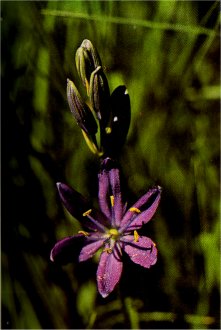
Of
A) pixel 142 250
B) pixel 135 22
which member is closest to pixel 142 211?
pixel 142 250

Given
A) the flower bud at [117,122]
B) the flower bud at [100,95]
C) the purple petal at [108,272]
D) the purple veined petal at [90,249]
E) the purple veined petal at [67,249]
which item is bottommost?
the purple petal at [108,272]

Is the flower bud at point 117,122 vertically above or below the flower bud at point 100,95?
below

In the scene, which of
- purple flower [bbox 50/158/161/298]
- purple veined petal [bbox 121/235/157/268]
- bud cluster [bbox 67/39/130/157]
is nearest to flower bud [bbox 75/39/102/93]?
bud cluster [bbox 67/39/130/157]

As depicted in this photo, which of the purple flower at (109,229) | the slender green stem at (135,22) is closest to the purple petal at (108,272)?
the purple flower at (109,229)

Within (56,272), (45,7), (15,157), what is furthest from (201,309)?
(45,7)

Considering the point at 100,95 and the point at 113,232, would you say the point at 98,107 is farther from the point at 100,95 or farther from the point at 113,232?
the point at 113,232

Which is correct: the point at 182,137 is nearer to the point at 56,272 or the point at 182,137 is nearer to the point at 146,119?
the point at 146,119

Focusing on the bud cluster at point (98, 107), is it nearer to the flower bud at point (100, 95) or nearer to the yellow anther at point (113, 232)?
the flower bud at point (100, 95)

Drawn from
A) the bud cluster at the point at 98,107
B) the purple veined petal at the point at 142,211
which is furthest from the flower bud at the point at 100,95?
the purple veined petal at the point at 142,211
